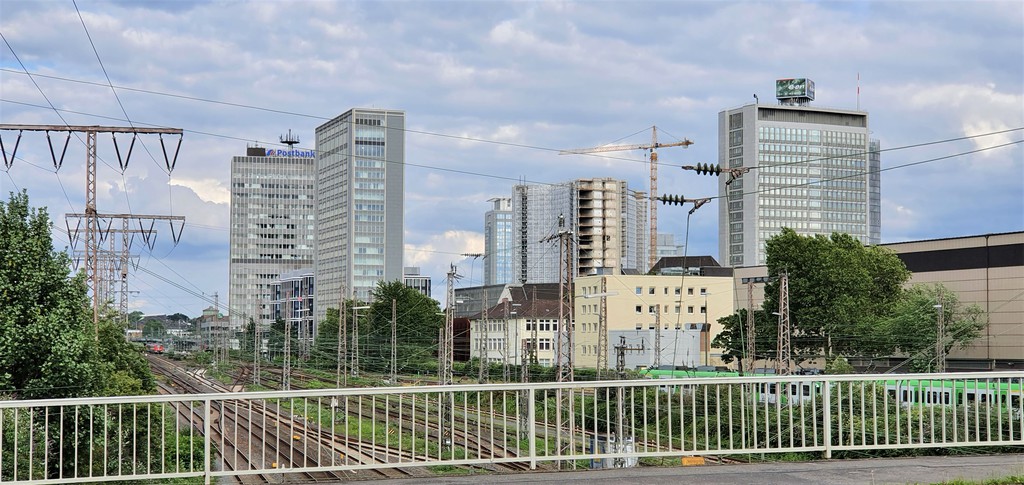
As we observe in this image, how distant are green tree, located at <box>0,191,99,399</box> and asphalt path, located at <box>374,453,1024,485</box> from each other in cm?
1355

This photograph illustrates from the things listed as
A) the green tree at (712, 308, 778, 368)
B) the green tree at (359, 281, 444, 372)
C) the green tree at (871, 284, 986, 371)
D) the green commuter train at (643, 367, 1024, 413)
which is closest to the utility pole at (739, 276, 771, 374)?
the green tree at (712, 308, 778, 368)

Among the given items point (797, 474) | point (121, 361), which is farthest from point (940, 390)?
point (121, 361)

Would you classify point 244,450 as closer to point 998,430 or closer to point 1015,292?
point 998,430

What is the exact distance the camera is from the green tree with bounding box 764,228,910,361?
88.2 m

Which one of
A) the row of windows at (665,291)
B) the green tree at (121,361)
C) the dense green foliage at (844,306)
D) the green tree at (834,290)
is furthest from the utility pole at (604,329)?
the green tree at (121,361)

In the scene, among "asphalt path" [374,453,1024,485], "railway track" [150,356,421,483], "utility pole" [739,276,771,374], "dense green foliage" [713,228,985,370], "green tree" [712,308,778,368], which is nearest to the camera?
"asphalt path" [374,453,1024,485]

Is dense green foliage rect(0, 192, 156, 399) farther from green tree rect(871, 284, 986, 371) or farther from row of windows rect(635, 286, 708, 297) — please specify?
row of windows rect(635, 286, 708, 297)

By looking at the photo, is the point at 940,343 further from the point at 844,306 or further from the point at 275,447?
the point at 275,447

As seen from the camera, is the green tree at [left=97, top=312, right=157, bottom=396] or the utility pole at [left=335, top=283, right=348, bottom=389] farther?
the utility pole at [left=335, top=283, right=348, bottom=389]

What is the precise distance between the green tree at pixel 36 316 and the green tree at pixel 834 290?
233 feet

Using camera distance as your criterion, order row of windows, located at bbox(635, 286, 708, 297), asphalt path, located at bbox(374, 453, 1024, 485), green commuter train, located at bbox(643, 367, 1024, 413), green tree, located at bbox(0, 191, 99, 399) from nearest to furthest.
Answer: asphalt path, located at bbox(374, 453, 1024, 485), green commuter train, located at bbox(643, 367, 1024, 413), green tree, located at bbox(0, 191, 99, 399), row of windows, located at bbox(635, 286, 708, 297)

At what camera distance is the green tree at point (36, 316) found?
21797mm

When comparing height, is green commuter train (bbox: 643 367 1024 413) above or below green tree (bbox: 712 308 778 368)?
above

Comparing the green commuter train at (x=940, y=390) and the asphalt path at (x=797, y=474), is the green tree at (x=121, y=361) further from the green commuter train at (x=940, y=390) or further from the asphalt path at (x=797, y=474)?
the green commuter train at (x=940, y=390)
